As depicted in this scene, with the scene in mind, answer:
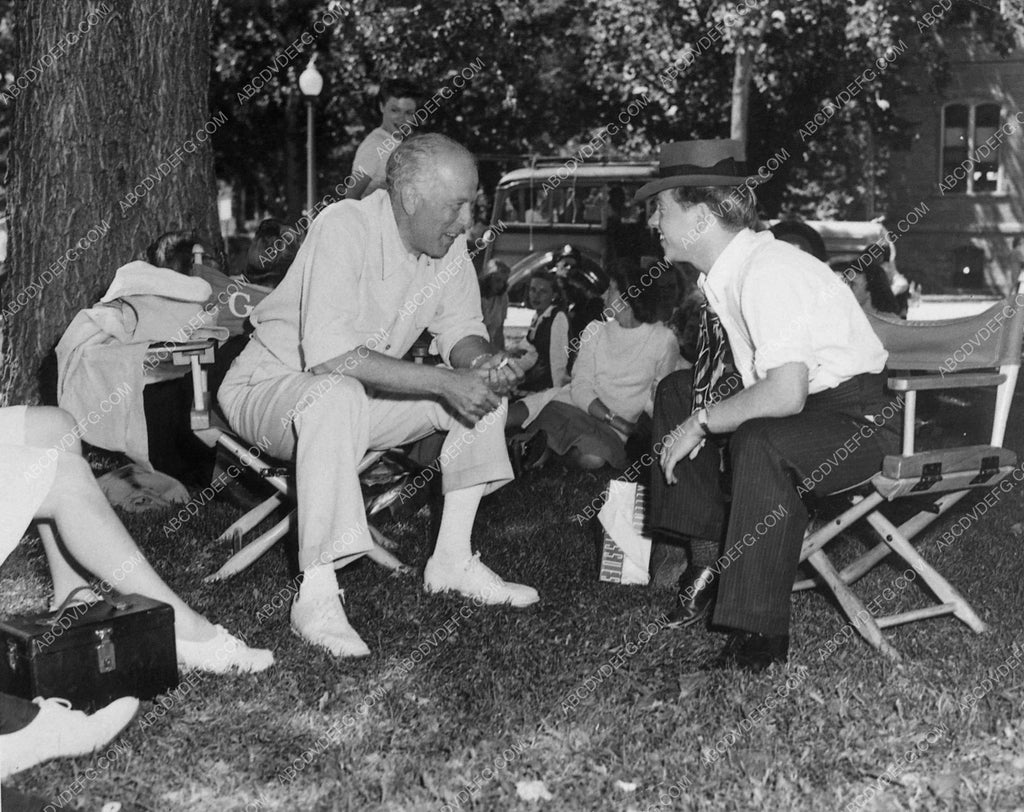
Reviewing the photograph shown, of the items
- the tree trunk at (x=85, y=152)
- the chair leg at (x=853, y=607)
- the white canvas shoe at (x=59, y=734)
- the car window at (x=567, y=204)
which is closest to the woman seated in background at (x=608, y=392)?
the tree trunk at (x=85, y=152)

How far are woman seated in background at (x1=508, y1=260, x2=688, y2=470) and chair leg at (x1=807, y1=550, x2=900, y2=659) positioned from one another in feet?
8.94

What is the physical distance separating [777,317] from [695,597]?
3.17ft

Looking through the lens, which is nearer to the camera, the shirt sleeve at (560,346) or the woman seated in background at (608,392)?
the woman seated in background at (608,392)

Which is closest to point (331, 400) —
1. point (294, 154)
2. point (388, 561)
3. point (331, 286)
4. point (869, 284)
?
point (331, 286)

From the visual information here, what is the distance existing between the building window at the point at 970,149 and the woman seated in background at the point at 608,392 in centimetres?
2258

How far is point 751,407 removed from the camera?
3.71 metres

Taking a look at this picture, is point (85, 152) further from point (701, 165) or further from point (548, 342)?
point (701, 165)

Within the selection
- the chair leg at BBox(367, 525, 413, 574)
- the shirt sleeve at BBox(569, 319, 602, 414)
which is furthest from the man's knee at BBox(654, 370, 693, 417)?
the shirt sleeve at BBox(569, 319, 602, 414)

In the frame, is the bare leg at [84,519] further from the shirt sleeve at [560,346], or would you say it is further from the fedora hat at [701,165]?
the shirt sleeve at [560,346]

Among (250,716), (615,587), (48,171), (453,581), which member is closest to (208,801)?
(250,716)

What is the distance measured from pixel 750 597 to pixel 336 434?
1.29m

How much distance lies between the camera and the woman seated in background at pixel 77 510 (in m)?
3.29

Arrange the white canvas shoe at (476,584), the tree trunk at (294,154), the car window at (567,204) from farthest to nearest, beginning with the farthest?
the tree trunk at (294,154) < the car window at (567,204) < the white canvas shoe at (476,584)

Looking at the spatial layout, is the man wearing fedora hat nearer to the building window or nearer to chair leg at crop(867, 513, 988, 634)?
chair leg at crop(867, 513, 988, 634)
